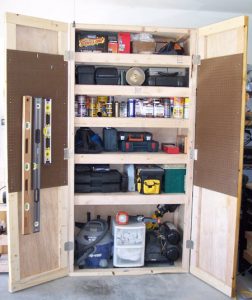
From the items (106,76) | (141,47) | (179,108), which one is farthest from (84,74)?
(179,108)

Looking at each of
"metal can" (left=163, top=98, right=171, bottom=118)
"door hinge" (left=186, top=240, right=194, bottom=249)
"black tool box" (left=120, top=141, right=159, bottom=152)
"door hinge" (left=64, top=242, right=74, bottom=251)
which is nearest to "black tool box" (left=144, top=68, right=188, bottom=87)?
"metal can" (left=163, top=98, right=171, bottom=118)

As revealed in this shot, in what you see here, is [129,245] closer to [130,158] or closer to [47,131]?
[130,158]

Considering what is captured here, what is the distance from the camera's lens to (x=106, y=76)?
9.59 feet

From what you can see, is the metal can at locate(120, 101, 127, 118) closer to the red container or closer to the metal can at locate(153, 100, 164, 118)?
the metal can at locate(153, 100, 164, 118)

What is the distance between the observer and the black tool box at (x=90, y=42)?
113 inches

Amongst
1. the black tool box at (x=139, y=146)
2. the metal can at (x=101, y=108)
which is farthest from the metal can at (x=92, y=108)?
the black tool box at (x=139, y=146)

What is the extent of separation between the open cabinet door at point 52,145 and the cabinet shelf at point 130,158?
8.5 inches

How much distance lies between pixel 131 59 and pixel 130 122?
22.3 inches

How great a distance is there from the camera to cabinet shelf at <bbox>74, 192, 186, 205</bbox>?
2951 millimetres

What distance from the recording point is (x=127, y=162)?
2.98 metres

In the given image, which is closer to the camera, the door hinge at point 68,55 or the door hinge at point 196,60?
the door hinge at point 68,55

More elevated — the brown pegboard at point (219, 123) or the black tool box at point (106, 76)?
the black tool box at point (106, 76)

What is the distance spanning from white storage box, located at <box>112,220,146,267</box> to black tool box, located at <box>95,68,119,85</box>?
53.3 inches

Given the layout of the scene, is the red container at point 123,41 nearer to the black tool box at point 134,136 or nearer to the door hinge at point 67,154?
the black tool box at point 134,136
